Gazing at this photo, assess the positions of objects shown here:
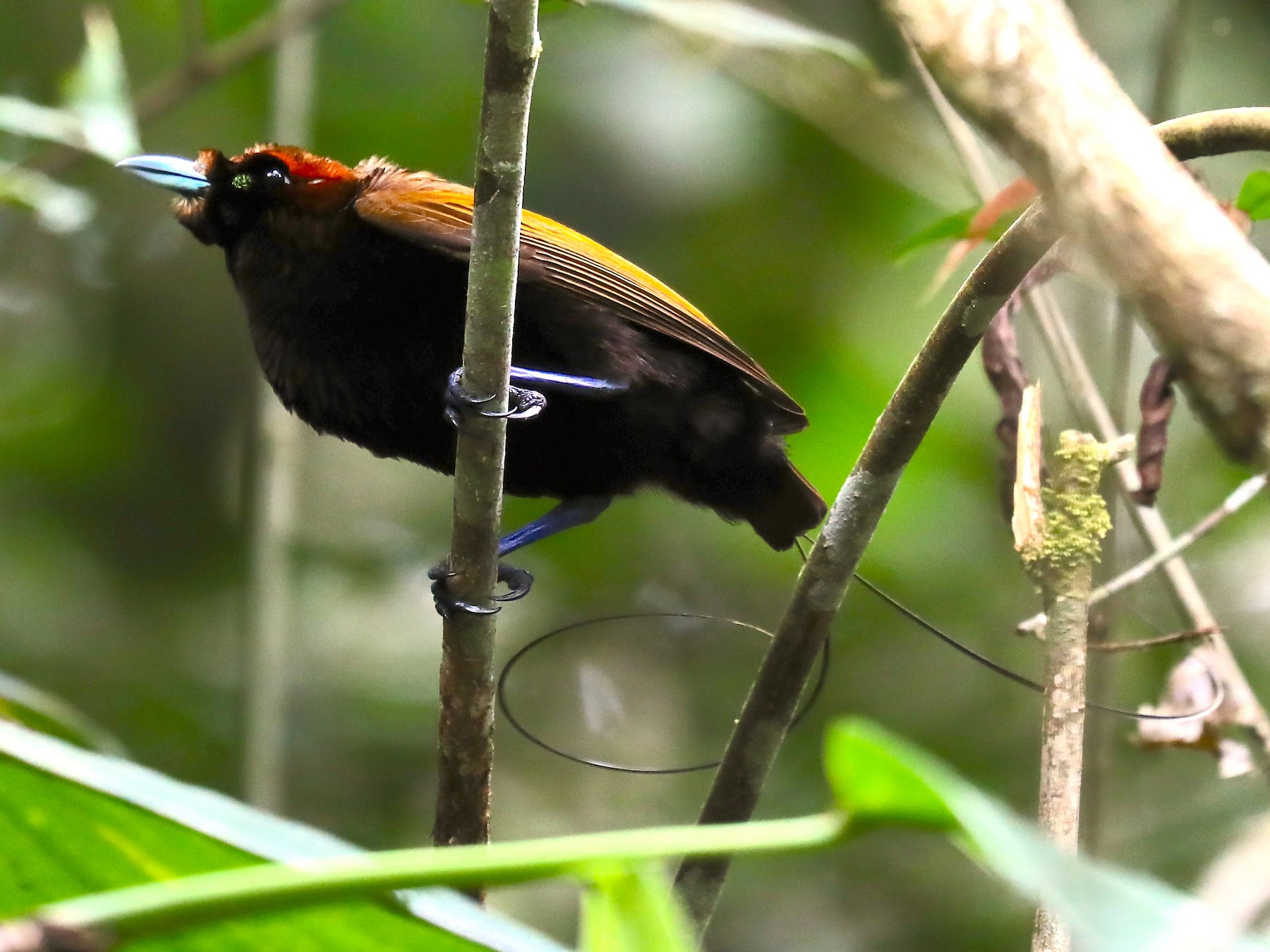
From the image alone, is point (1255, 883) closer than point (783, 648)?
Yes

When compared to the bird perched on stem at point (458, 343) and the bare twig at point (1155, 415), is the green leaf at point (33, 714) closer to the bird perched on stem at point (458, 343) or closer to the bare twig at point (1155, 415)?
the bird perched on stem at point (458, 343)

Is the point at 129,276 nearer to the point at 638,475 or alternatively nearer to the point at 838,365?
the point at 838,365

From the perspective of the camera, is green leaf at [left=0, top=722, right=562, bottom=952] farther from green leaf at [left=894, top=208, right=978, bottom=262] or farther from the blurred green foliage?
the blurred green foliage

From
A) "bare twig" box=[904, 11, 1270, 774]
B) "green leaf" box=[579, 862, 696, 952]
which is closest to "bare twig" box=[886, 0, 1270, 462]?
"green leaf" box=[579, 862, 696, 952]

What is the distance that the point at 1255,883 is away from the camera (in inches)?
27.7

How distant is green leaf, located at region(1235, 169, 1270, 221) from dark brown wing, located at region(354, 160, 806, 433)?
3.10 ft

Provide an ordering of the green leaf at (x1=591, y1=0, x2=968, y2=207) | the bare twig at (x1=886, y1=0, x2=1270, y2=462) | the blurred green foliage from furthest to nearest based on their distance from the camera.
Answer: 1. the blurred green foliage
2. the green leaf at (x1=591, y1=0, x2=968, y2=207)
3. the bare twig at (x1=886, y1=0, x2=1270, y2=462)

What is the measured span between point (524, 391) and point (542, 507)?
2460 mm

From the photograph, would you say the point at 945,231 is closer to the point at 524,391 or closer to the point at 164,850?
the point at 524,391

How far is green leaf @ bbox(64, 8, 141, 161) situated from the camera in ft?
7.81

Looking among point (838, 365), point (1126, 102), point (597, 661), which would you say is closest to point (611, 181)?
point (838, 365)

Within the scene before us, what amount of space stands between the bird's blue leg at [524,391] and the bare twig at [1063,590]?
0.69 m

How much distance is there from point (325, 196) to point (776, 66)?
1.71m

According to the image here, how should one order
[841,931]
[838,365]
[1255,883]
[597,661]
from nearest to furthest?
[1255,883] < [838,365] < [841,931] < [597,661]
